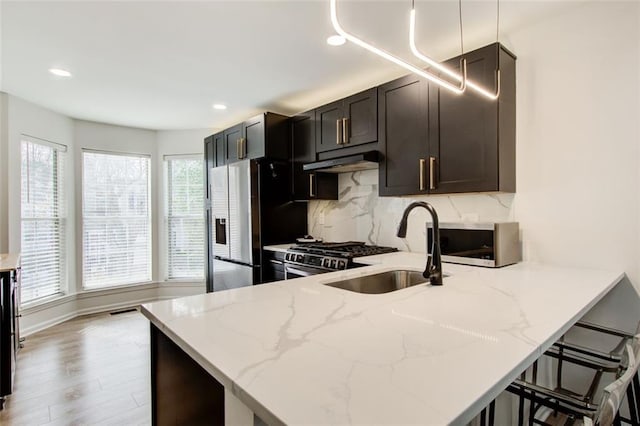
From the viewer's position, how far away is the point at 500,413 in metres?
1.73

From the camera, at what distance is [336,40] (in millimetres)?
2428

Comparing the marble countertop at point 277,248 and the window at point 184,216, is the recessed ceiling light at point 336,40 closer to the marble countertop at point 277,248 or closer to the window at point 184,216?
the marble countertop at point 277,248

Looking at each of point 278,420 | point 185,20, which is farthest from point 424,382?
point 185,20

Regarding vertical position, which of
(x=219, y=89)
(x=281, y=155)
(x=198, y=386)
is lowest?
(x=198, y=386)

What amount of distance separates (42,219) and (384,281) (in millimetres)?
4029

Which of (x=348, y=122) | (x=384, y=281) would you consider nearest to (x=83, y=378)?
(x=384, y=281)

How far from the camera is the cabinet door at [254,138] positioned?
11.7 ft

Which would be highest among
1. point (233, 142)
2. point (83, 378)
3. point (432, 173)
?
point (233, 142)

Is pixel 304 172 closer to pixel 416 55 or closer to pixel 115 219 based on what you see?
A: pixel 416 55

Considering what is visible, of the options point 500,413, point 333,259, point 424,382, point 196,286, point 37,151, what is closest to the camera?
point 424,382

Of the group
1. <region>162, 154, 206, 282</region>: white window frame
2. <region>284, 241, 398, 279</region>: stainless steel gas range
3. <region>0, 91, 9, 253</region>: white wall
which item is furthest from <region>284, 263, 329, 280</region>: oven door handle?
<region>0, 91, 9, 253</region>: white wall

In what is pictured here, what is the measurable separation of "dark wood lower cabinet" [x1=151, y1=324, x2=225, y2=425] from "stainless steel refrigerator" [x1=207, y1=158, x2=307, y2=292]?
212 cm

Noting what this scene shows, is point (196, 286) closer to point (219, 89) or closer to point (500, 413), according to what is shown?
point (219, 89)

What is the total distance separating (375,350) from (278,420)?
33cm
